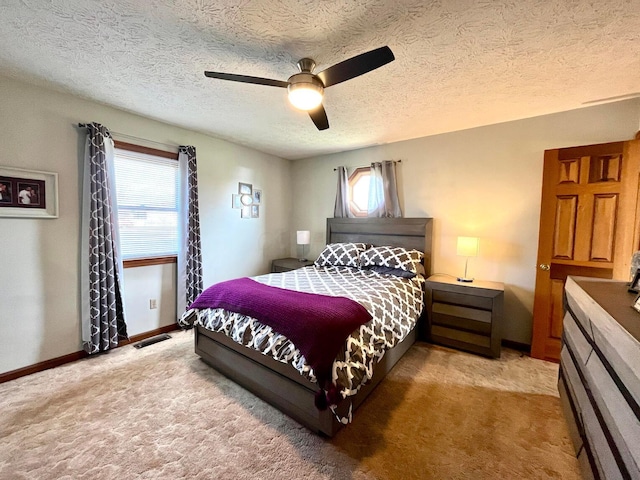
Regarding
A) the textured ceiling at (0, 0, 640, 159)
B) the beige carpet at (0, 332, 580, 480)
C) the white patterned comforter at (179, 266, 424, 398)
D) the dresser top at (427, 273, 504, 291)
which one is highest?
the textured ceiling at (0, 0, 640, 159)

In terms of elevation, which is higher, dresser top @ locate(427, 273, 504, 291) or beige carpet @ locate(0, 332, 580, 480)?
dresser top @ locate(427, 273, 504, 291)

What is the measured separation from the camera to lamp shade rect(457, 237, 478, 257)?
287cm

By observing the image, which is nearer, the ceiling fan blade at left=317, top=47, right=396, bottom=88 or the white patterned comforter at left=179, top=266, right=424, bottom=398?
the ceiling fan blade at left=317, top=47, right=396, bottom=88

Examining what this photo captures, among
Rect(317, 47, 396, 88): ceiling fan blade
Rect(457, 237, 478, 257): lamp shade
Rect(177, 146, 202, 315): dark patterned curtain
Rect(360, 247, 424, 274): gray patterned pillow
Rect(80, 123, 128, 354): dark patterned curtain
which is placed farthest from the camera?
Rect(177, 146, 202, 315): dark patterned curtain

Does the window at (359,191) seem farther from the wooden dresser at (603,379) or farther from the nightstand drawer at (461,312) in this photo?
the wooden dresser at (603,379)

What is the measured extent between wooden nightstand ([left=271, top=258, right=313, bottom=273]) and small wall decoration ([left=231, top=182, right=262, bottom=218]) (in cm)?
83

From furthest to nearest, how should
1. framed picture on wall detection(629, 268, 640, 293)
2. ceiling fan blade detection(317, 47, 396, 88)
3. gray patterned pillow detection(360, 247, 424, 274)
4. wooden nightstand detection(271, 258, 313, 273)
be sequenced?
wooden nightstand detection(271, 258, 313, 273) → gray patterned pillow detection(360, 247, 424, 274) → framed picture on wall detection(629, 268, 640, 293) → ceiling fan blade detection(317, 47, 396, 88)

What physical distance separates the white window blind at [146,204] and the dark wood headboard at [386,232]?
7.21 feet

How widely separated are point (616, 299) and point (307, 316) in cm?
174

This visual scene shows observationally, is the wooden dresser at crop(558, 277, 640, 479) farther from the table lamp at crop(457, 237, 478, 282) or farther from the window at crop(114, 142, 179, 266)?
the window at crop(114, 142, 179, 266)

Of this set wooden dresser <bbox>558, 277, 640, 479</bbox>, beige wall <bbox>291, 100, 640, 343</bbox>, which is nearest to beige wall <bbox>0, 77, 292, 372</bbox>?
beige wall <bbox>291, 100, 640, 343</bbox>

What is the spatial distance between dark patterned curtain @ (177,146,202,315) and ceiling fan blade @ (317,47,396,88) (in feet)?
7.32

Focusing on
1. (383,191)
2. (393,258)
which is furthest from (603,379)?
(383,191)

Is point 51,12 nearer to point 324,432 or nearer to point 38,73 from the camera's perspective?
point 38,73
